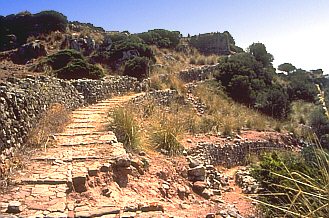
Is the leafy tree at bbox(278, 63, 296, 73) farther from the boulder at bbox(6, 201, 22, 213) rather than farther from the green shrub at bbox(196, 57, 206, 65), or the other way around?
the boulder at bbox(6, 201, 22, 213)

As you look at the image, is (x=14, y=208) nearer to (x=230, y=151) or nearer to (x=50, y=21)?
(x=230, y=151)

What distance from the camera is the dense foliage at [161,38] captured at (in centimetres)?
3376

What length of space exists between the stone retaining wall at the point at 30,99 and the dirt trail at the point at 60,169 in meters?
0.52

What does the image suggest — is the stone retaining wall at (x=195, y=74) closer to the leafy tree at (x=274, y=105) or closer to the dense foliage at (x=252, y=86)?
the dense foliage at (x=252, y=86)

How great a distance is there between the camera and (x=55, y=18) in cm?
3297

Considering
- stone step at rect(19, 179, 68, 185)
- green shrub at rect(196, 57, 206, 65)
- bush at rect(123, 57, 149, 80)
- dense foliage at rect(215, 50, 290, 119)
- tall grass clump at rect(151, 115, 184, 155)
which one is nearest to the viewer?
stone step at rect(19, 179, 68, 185)

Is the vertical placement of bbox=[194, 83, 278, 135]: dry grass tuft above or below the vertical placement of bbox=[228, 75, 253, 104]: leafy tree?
below

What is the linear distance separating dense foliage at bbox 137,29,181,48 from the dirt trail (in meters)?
25.6

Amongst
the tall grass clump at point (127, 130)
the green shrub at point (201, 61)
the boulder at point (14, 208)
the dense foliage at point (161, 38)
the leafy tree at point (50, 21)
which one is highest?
the leafy tree at point (50, 21)

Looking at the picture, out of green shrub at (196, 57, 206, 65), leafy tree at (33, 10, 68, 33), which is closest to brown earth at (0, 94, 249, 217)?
green shrub at (196, 57, 206, 65)

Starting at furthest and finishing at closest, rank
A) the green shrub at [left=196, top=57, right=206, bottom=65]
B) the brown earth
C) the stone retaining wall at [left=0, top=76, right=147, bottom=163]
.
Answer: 1. the green shrub at [left=196, top=57, right=206, bottom=65]
2. the stone retaining wall at [left=0, top=76, right=147, bottom=163]
3. the brown earth

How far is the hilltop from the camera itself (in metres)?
4.95

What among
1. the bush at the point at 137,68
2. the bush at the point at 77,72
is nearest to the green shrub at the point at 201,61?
the bush at the point at 137,68

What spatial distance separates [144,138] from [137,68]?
1477 centimetres
